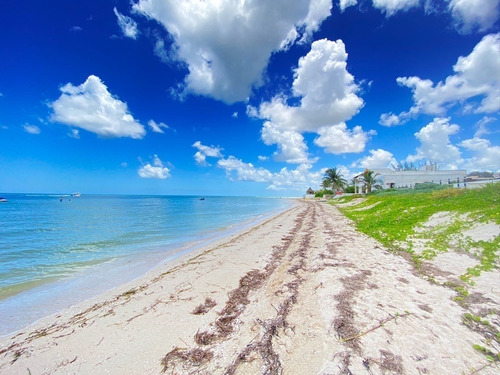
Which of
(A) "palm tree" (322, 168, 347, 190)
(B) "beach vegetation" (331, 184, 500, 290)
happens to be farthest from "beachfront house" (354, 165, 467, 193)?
(B) "beach vegetation" (331, 184, 500, 290)

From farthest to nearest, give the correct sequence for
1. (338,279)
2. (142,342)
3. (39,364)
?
(338,279)
(142,342)
(39,364)

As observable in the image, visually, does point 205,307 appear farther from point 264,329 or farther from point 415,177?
point 415,177

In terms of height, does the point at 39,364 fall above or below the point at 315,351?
below

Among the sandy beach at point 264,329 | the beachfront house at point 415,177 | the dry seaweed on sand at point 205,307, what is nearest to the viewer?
the sandy beach at point 264,329

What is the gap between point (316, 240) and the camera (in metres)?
11.6

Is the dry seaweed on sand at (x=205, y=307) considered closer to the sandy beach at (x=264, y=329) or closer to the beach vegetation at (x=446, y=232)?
the sandy beach at (x=264, y=329)

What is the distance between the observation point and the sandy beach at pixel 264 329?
10.0 feet

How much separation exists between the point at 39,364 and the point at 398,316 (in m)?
6.32

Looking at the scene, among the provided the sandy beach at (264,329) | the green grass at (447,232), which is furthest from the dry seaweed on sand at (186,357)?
the green grass at (447,232)

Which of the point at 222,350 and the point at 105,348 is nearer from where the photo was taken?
the point at 222,350

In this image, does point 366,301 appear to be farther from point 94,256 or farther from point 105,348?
point 94,256

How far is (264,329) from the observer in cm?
386

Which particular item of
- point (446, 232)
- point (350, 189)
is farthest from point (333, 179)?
point (446, 232)

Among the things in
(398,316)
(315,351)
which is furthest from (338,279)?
(315,351)
